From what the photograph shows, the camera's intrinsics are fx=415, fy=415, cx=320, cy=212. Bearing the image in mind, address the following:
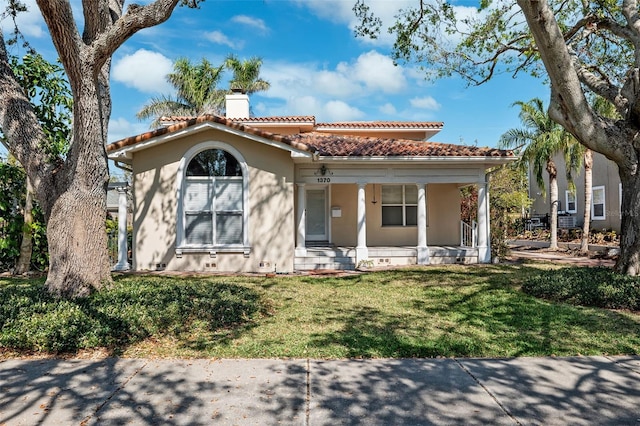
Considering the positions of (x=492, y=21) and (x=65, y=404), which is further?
(x=492, y=21)

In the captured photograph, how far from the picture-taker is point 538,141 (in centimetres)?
1830

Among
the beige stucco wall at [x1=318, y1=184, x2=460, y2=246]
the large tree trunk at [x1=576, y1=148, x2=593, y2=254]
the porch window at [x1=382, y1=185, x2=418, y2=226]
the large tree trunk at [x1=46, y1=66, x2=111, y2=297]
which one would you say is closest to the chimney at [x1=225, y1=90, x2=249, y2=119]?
the beige stucco wall at [x1=318, y1=184, x2=460, y2=246]

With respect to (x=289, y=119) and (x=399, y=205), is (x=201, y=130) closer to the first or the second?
(x=289, y=119)

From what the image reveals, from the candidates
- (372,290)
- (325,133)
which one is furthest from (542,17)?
(325,133)

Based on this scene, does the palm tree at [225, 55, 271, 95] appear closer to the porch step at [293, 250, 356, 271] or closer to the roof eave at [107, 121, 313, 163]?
the roof eave at [107, 121, 313, 163]

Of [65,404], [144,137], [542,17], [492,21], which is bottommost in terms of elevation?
[65,404]

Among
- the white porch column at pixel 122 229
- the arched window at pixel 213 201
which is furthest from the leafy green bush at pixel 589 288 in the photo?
the white porch column at pixel 122 229

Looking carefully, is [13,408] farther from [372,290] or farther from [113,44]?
[372,290]

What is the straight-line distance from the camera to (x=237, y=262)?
38.0ft

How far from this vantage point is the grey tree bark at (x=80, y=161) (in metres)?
6.55

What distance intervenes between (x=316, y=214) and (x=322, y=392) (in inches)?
423

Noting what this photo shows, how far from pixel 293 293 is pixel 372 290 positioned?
1.75m

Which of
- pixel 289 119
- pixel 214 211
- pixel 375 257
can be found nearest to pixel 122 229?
pixel 214 211

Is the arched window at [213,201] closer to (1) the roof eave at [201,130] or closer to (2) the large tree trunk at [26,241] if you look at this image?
(1) the roof eave at [201,130]
